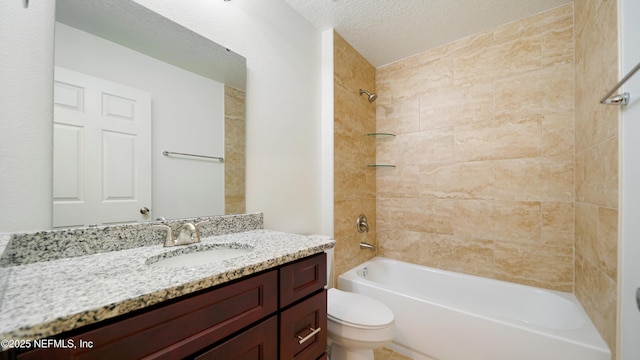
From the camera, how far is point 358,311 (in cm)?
139

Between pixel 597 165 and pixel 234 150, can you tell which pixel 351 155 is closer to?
pixel 234 150

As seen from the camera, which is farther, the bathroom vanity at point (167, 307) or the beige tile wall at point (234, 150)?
the beige tile wall at point (234, 150)

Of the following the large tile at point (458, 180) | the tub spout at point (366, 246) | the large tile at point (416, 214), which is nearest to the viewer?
the large tile at point (458, 180)

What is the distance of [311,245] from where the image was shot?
3.18 ft

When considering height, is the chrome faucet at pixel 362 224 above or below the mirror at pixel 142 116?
below

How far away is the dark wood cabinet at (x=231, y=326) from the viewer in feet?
1.59

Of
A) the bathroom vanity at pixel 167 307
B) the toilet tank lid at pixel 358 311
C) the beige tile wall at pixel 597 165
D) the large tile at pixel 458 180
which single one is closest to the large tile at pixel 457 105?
the large tile at pixel 458 180

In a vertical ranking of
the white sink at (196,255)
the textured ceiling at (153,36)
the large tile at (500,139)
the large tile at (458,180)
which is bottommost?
the white sink at (196,255)

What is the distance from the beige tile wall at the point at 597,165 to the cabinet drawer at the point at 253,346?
143cm

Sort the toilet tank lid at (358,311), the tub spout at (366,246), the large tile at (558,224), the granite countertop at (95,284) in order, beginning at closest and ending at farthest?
1. the granite countertop at (95,284)
2. the toilet tank lid at (358,311)
3. the large tile at (558,224)
4. the tub spout at (366,246)

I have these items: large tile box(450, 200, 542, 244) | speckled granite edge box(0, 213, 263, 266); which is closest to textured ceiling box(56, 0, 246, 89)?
speckled granite edge box(0, 213, 263, 266)

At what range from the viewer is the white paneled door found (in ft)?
2.73

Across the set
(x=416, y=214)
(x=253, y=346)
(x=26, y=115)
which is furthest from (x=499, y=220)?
(x=26, y=115)

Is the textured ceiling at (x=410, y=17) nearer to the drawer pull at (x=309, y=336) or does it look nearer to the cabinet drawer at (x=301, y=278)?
the cabinet drawer at (x=301, y=278)
